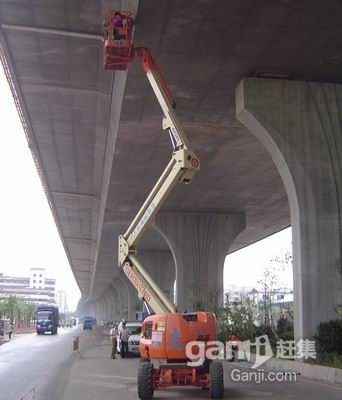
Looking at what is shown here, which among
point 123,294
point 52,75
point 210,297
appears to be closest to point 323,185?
point 52,75

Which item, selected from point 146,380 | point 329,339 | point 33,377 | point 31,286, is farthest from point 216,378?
point 31,286

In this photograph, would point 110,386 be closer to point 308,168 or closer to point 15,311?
point 308,168

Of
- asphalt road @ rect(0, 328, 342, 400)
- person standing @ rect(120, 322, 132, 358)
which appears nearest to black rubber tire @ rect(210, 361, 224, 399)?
asphalt road @ rect(0, 328, 342, 400)

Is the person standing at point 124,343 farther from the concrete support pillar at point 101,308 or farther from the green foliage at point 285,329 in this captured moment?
the concrete support pillar at point 101,308

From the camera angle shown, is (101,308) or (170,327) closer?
(170,327)

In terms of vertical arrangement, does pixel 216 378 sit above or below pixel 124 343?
below

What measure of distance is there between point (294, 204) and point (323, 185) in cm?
118

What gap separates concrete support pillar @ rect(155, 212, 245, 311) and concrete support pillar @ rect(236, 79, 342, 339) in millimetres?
19384

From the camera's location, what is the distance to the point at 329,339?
17078 mm

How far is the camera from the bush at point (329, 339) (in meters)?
16.9

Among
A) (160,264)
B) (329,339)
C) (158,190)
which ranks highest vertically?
(160,264)

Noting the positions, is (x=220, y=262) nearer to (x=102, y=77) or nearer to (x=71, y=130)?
(x=71, y=130)

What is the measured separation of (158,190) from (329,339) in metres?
7.73

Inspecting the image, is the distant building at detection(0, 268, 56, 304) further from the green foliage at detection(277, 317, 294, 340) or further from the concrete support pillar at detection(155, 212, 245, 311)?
the green foliage at detection(277, 317, 294, 340)
